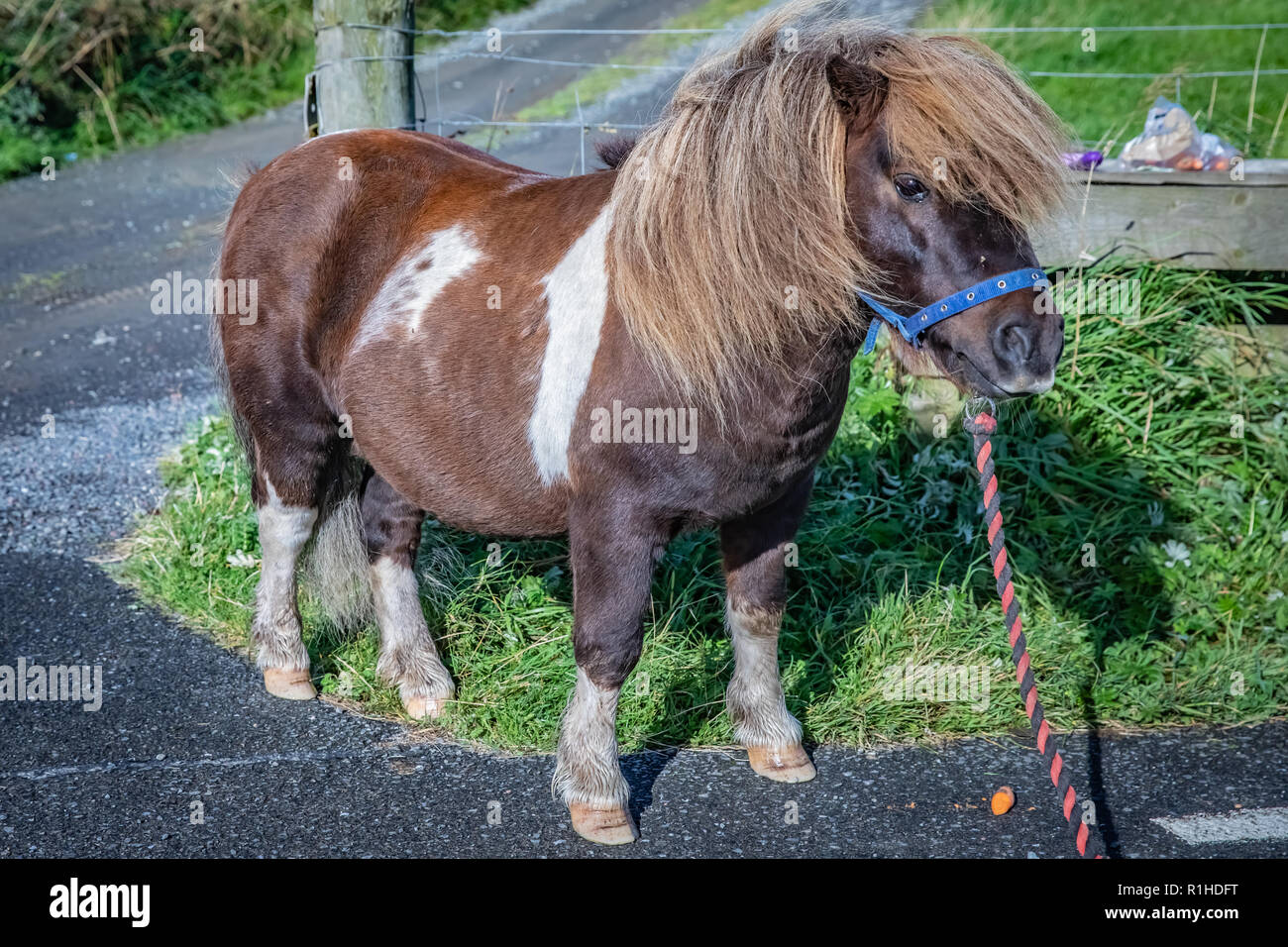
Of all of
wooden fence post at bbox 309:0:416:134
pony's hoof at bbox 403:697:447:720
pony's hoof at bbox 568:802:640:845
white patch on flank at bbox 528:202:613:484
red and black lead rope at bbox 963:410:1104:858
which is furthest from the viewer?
wooden fence post at bbox 309:0:416:134

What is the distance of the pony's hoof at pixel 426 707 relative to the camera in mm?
4074

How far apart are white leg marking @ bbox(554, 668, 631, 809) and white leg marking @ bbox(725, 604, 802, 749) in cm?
53

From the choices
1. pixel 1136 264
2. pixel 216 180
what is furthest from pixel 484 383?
pixel 216 180

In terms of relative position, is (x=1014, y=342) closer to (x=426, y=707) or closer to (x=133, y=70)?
(x=426, y=707)

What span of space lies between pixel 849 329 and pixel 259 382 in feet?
6.78

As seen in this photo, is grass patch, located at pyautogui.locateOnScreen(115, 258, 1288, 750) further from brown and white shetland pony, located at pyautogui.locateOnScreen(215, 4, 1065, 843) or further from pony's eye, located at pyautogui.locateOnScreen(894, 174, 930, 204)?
pony's eye, located at pyautogui.locateOnScreen(894, 174, 930, 204)

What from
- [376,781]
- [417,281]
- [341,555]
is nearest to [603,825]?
[376,781]

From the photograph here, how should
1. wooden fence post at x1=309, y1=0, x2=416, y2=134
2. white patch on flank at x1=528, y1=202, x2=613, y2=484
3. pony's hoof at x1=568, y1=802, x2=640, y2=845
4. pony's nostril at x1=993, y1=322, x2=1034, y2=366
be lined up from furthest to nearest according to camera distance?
wooden fence post at x1=309, y1=0, x2=416, y2=134 → pony's hoof at x1=568, y1=802, x2=640, y2=845 → white patch on flank at x1=528, y1=202, x2=613, y2=484 → pony's nostril at x1=993, y1=322, x2=1034, y2=366

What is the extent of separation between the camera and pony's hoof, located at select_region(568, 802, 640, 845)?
3.33 m

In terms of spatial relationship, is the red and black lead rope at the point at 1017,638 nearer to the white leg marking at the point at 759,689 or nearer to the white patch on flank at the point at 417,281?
the white leg marking at the point at 759,689

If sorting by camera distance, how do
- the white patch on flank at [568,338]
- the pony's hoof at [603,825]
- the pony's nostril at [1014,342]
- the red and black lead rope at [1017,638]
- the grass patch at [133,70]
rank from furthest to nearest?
1. the grass patch at [133,70]
2. the pony's hoof at [603,825]
3. the white patch on flank at [568,338]
4. the red and black lead rope at [1017,638]
5. the pony's nostril at [1014,342]

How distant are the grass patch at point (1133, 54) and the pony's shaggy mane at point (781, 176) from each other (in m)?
5.26

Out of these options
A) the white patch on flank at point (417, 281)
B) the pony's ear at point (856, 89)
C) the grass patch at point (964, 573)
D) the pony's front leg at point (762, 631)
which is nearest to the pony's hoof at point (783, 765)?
the pony's front leg at point (762, 631)

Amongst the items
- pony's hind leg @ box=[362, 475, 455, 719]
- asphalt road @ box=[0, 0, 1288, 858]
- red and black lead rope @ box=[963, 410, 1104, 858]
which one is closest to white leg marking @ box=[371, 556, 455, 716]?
pony's hind leg @ box=[362, 475, 455, 719]
